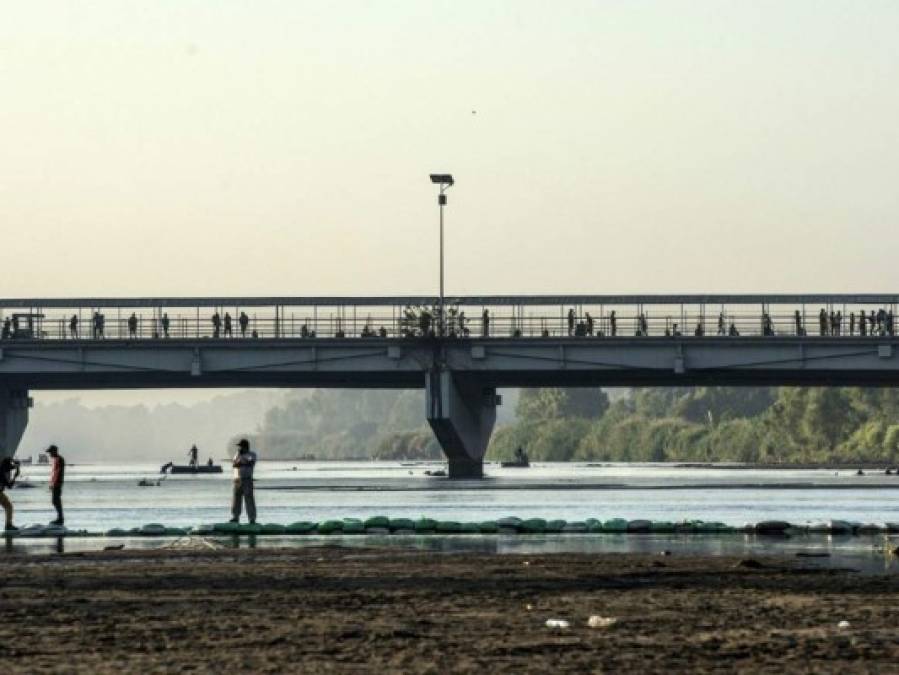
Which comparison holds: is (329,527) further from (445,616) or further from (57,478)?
(445,616)

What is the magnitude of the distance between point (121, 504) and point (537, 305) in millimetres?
40647

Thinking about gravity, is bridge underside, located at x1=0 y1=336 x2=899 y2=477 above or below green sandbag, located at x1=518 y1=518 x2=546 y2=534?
above

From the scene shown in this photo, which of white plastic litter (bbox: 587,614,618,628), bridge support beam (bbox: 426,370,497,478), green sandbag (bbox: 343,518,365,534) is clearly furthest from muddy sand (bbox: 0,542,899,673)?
bridge support beam (bbox: 426,370,497,478)

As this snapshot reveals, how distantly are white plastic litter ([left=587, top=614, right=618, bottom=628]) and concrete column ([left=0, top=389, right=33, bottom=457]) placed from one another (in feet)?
357

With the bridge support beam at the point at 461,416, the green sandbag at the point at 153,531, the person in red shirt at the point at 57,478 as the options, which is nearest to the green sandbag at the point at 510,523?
the green sandbag at the point at 153,531

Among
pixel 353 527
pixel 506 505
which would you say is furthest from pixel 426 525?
pixel 506 505

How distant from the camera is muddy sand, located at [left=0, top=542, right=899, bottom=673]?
17469 millimetres

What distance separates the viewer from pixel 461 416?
410ft

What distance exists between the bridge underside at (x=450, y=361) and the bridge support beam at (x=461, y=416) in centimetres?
13

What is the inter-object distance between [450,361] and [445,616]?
9675 cm

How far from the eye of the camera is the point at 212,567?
31453 millimetres

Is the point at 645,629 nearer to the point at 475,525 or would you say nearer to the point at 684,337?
the point at 475,525

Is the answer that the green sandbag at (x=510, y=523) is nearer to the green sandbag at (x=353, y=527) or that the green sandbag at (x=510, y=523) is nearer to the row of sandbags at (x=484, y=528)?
the row of sandbags at (x=484, y=528)

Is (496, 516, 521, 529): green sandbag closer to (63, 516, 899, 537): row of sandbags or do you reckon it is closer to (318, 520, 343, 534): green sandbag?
(63, 516, 899, 537): row of sandbags
